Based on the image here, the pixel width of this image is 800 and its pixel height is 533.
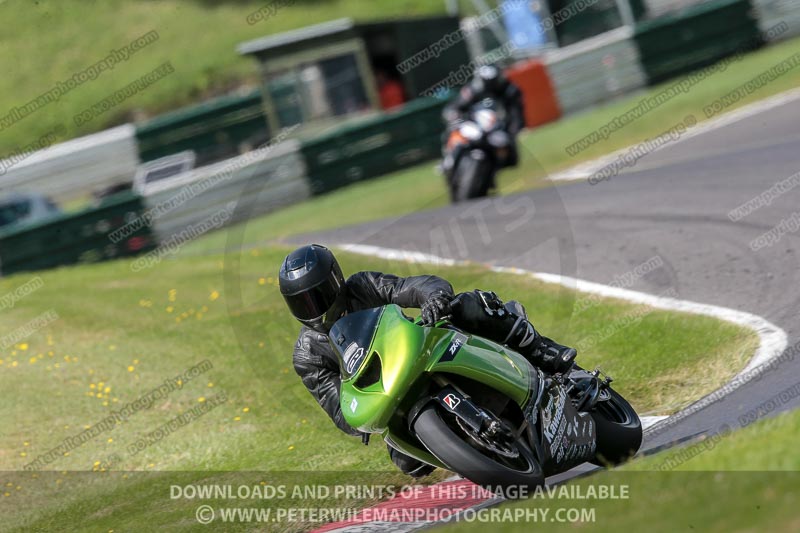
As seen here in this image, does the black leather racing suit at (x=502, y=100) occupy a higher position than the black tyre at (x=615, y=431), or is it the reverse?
the black leather racing suit at (x=502, y=100)

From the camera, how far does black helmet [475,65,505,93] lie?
54.1ft

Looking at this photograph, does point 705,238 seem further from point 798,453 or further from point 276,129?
point 276,129

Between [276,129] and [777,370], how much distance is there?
1978cm

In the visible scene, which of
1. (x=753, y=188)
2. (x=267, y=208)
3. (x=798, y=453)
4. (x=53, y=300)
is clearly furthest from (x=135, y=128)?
(x=798, y=453)

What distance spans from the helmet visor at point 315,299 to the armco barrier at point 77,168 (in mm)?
20700

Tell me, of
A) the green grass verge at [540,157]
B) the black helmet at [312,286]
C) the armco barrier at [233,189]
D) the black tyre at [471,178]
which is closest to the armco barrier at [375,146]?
the green grass verge at [540,157]

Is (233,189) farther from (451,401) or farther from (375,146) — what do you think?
(451,401)

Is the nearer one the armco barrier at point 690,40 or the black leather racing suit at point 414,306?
the black leather racing suit at point 414,306

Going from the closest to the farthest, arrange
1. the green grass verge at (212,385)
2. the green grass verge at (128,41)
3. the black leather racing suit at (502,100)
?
the green grass verge at (212,385)
the black leather racing suit at (502,100)
the green grass verge at (128,41)

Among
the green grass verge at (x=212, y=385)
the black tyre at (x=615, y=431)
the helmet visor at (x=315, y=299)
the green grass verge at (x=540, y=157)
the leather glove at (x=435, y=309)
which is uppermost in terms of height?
the helmet visor at (x=315, y=299)

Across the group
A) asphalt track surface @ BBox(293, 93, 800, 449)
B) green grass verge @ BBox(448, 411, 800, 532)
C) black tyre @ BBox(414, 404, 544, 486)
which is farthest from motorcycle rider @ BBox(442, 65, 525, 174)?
green grass verge @ BBox(448, 411, 800, 532)

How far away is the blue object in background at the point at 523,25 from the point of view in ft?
95.3

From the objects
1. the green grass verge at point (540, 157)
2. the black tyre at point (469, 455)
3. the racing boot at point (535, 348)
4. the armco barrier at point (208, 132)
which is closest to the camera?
the black tyre at point (469, 455)

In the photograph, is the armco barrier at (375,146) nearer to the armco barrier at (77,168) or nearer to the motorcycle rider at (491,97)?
the armco barrier at (77,168)
